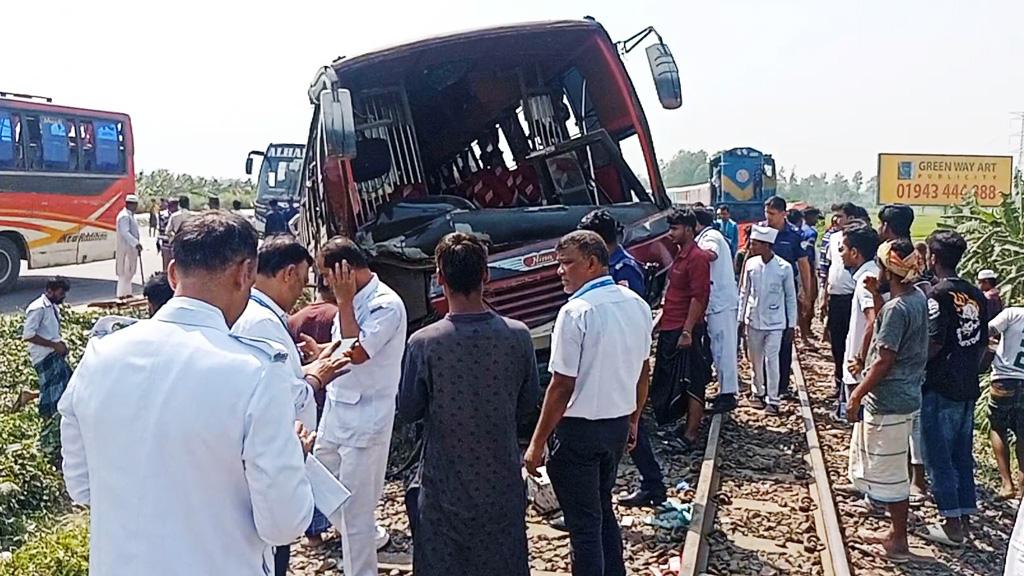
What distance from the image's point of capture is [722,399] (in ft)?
22.8

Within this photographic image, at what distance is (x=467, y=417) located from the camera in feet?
10.6

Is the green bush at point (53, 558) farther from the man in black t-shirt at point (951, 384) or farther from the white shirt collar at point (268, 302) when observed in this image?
the man in black t-shirt at point (951, 384)

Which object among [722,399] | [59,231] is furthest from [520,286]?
[59,231]

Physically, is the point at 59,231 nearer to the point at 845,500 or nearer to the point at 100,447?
the point at 845,500

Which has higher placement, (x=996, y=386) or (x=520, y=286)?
(x=520, y=286)

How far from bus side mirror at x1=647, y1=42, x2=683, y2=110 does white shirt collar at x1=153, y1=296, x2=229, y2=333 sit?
5863 millimetres

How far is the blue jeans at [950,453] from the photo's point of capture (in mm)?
4984

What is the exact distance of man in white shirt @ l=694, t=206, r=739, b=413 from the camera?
22.1 ft

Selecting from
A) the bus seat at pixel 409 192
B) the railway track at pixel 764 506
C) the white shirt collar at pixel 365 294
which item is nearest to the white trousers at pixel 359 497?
the white shirt collar at pixel 365 294

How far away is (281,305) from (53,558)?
193 cm

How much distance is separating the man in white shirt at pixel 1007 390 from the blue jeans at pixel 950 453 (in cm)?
64

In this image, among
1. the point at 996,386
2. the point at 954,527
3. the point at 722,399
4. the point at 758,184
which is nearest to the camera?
the point at 954,527

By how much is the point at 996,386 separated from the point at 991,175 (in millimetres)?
47936

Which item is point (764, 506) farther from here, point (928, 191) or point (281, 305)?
point (928, 191)
